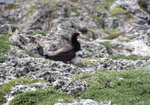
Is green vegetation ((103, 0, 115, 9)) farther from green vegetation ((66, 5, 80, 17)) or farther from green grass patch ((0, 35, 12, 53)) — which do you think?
green grass patch ((0, 35, 12, 53))

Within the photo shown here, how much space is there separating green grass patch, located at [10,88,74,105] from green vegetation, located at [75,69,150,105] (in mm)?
1325

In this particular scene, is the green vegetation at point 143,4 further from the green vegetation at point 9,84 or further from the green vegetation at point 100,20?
the green vegetation at point 9,84

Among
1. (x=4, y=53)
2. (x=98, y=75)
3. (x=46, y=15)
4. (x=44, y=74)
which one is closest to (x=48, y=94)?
(x=44, y=74)

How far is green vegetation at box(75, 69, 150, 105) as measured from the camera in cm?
1031

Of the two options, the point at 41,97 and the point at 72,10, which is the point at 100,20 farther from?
the point at 41,97

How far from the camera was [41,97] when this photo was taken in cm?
1118

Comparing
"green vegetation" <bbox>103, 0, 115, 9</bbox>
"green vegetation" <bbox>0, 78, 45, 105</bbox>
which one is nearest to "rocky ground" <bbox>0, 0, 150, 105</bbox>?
"green vegetation" <bbox>0, 78, 45, 105</bbox>

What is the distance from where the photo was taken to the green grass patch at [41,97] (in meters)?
10.6

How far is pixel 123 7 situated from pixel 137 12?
13.7 m

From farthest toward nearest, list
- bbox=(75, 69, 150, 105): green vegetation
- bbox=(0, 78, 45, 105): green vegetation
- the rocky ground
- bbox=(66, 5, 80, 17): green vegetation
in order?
bbox=(66, 5, 80, 17): green vegetation < the rocky ground < bbox=(0, 78, 45, 105): green vegetation < bbox=(75, 69, 150, 105): green vegetation

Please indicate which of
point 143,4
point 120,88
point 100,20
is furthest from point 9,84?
point 143,4

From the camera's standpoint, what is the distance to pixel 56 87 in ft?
40.7

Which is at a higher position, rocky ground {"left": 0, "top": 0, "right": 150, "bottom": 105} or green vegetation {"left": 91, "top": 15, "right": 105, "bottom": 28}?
rocky ground {"left": 0, "top": 0, "right": 150, "bottom": 105}

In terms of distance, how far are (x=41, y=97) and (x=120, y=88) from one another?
5.15 meters
